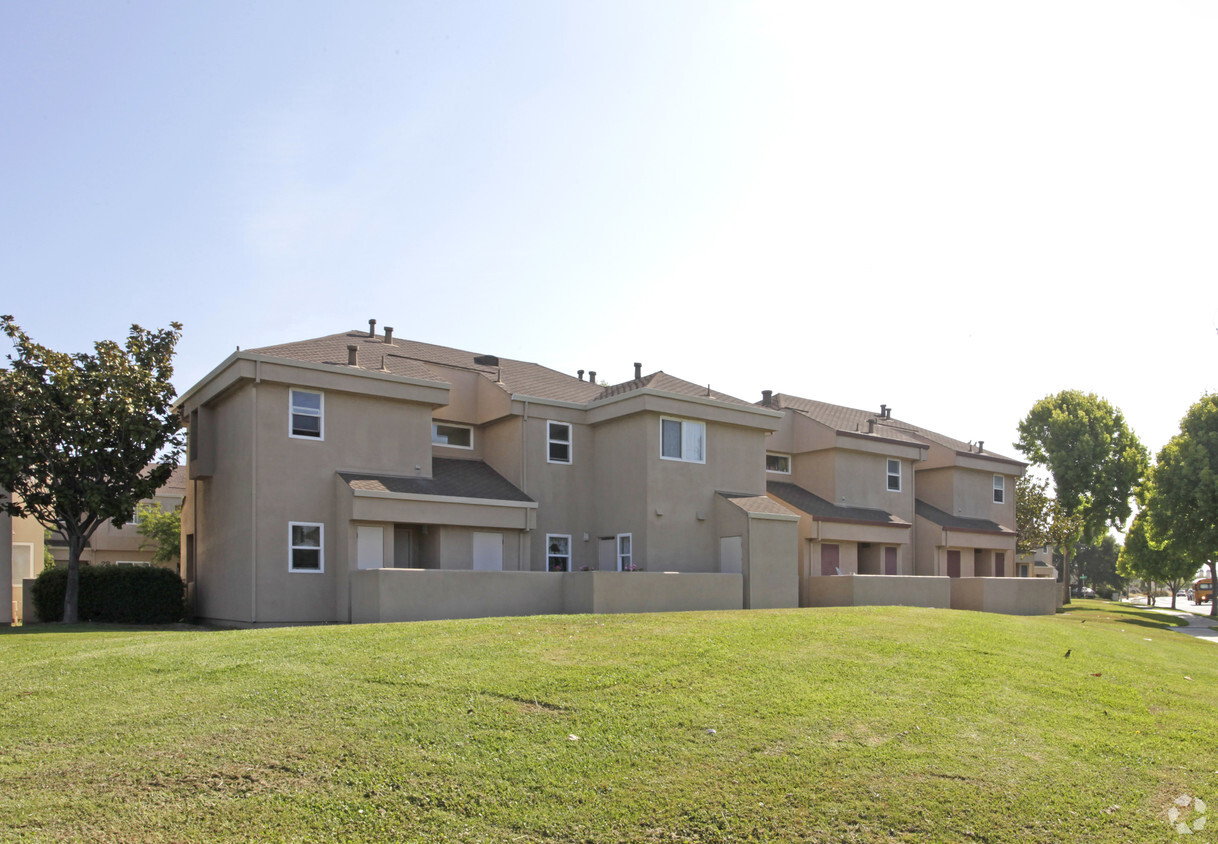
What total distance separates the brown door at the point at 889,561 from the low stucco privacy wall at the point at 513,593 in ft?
44.0

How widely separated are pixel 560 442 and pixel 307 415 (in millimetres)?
7760

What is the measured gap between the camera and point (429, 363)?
95.3ft

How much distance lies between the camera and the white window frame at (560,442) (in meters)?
Result: 28.1

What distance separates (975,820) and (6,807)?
8.32 meters

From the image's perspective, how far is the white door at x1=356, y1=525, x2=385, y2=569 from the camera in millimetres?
23500

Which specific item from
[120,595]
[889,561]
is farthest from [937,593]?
[120,595]

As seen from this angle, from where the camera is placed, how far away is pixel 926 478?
41500 millimetres

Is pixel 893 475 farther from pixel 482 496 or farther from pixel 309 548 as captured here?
pixel 309 548

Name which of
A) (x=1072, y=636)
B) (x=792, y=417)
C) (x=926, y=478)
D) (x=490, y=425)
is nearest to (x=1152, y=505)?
(x=926, y=478)

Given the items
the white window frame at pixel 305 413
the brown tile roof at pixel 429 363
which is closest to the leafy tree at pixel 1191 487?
the brown tile roof at pixel 429 363

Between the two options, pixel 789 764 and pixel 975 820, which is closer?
pixel 975 820

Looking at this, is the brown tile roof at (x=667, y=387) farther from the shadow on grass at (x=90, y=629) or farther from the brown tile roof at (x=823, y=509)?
the shadow on grass at (x=90, y=629)

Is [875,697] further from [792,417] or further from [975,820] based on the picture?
[792,417]

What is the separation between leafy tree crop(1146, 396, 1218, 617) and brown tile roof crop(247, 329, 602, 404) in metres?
29.2
